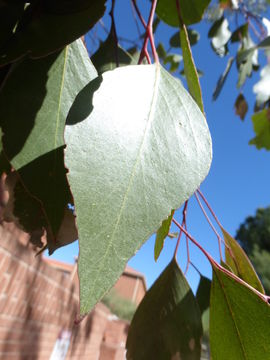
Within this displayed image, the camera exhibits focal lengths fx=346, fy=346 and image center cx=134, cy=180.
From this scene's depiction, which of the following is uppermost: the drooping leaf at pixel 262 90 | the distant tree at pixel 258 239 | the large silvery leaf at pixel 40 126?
the distant tree at pixel 258 239

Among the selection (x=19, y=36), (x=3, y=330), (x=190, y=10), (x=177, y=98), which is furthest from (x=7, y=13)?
(x=3, y=330)

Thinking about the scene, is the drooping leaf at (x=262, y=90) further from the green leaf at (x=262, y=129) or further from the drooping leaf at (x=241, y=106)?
the drooping leaf at (x=241, y=106)

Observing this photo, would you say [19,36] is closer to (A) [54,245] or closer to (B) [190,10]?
(A) [54,245]

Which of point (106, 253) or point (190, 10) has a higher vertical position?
point (190, 10)

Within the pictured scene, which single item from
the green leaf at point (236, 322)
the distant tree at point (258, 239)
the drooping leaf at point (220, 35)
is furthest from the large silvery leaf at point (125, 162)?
the distant tree at point (258, 239)

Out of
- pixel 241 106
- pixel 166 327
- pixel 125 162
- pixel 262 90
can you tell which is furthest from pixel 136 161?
pixel 241 106

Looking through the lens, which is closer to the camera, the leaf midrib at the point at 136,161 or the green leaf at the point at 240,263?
the leaf midrib at the point at 136,161
